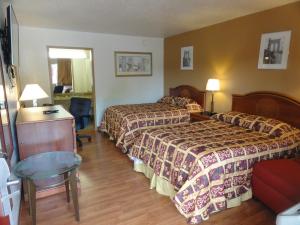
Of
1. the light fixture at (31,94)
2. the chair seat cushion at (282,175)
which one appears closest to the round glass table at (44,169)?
the light fixture at (31,94)

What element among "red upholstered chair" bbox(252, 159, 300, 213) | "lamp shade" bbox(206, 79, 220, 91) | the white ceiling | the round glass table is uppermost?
the white ceiling

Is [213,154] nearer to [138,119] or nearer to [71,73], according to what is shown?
[138,119]

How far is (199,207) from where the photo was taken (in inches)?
80.1

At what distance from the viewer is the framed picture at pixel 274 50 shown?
9.93 ft

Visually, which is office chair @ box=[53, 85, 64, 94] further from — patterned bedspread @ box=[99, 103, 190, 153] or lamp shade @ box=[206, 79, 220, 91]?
lamp shade @ box=[206, 79, 220, 91]

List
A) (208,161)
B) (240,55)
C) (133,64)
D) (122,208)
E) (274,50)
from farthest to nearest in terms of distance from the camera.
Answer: (133,64) → (240,55) → (274,50) → (122,208) → (208,161)

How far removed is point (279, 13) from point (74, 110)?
12.5ft

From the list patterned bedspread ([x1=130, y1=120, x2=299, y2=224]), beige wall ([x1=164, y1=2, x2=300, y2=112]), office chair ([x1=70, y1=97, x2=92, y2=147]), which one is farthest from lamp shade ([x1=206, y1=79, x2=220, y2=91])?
office chair ([x1=70, y1=97, x2=92, y2=147])

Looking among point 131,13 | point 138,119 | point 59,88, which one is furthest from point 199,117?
point 59,88

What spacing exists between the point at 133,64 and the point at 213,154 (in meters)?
3.84

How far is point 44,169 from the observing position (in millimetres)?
1956

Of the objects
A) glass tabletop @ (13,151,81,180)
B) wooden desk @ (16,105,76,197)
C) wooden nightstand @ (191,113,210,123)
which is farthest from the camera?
wooden nightstand @ (191,113,210,123)

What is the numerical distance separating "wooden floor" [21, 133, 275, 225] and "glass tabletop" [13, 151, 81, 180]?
57 cm

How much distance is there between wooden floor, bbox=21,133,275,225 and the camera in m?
2.08
